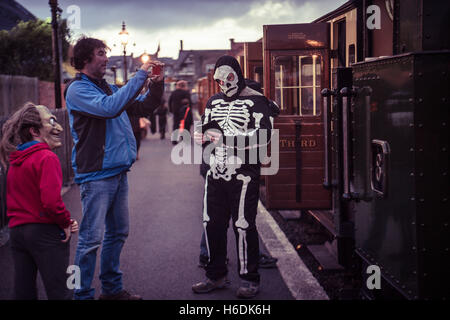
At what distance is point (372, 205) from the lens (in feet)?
13.8

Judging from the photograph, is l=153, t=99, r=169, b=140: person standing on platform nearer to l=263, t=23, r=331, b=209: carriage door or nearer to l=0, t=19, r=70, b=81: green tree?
l=0, t=19, r=70, b=81: green tree

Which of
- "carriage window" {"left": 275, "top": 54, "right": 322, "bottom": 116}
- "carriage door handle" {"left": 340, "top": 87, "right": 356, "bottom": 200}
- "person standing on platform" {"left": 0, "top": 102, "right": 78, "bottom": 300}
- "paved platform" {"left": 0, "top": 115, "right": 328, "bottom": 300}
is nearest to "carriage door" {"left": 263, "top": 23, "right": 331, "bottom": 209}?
"carriage window" {"left": 275, "top": 54, "right": 322, "bottom": 116}

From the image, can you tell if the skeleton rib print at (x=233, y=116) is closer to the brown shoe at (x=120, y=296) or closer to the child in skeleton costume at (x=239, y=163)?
the child in skeleton costume at (x=239, y=163)

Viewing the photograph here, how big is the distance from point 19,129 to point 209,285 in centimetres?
236

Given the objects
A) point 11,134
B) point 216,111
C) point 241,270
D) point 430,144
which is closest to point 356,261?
point 241,270

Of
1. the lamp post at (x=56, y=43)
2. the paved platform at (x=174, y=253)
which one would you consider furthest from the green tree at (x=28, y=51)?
the paved platform at (x=174, y=253)

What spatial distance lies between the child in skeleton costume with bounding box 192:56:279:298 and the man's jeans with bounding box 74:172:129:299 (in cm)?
87

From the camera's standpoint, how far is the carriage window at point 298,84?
7516 millimetres

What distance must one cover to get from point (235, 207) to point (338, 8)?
315cm

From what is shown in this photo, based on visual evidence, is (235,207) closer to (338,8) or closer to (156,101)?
(156,101)

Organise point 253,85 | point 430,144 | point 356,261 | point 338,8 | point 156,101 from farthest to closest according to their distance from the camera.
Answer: point 338,8 → point 356,261 → point 253,85 → point 156,101 → point 430,144

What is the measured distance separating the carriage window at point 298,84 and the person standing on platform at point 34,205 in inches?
172

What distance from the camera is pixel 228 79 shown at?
16.8 feet

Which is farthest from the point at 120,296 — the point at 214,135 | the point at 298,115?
the point at 298,115
